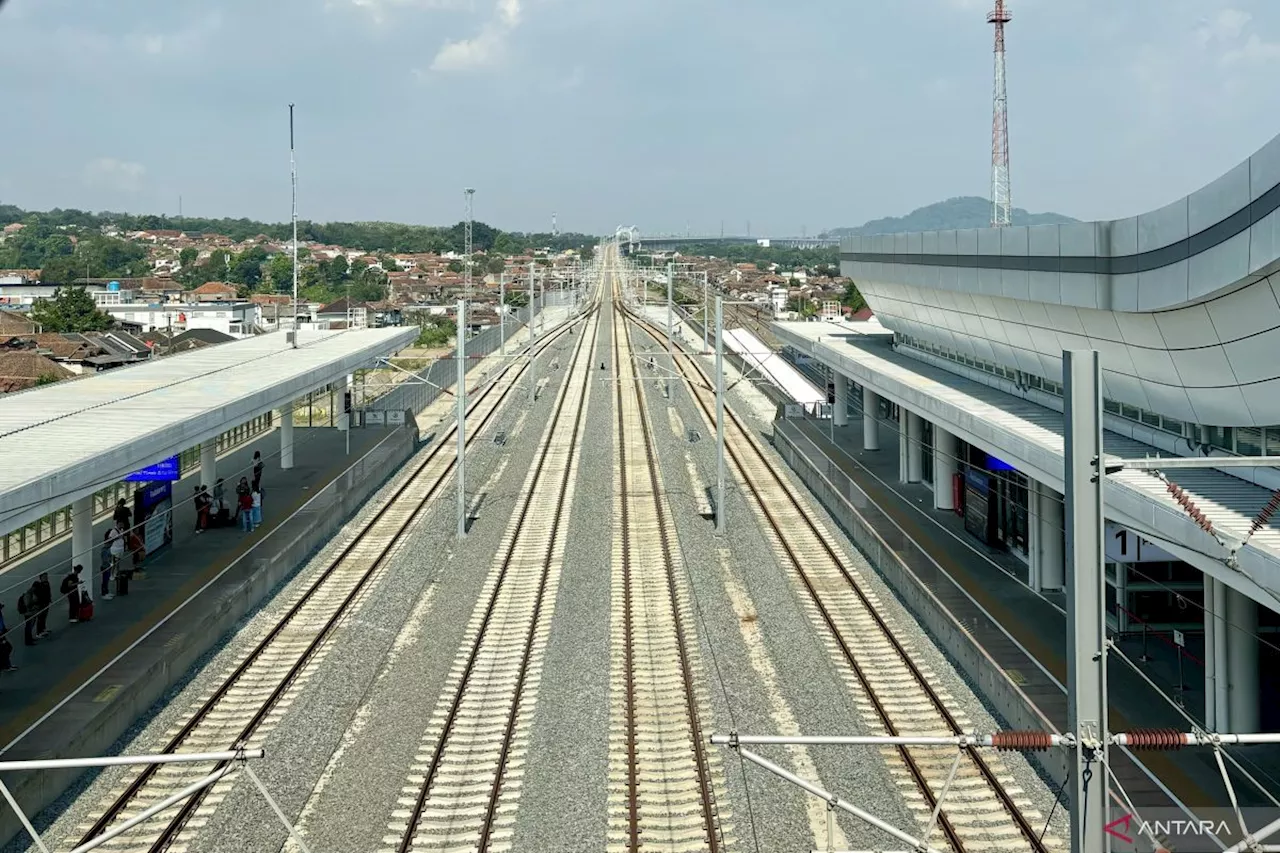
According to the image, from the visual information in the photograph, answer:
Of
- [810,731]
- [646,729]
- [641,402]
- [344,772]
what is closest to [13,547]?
[344,772]

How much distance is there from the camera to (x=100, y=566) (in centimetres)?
1825

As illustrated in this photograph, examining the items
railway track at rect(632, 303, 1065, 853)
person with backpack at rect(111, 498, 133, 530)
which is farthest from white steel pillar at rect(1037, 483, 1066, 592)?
person with backpack at rect(111, 498, 133, 530)

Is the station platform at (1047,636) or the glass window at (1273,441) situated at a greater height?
the glass window at (1273,441)

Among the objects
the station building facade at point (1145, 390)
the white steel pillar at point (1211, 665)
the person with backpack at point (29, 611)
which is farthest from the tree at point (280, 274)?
the white steel pillar at point (1211, 665)

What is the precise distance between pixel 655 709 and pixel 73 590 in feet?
26.8

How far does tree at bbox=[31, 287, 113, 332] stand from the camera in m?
65.4

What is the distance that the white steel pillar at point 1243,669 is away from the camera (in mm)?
11680

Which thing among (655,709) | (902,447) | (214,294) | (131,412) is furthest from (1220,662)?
(214,294)

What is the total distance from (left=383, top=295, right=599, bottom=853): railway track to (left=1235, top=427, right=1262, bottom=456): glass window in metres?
7.96

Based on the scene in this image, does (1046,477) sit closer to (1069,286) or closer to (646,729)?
(1069,286)

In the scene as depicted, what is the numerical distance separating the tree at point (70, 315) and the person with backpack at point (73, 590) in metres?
53.2

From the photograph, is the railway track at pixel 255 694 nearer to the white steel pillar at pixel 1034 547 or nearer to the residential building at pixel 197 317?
the white steel pillar at pixel 1034 547

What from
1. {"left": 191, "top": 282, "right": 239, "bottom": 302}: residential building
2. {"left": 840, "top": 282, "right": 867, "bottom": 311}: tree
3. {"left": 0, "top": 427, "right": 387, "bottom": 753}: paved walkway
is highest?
{"left": 191, "top": 282, "right": 239, "bottom": 302}: residential building

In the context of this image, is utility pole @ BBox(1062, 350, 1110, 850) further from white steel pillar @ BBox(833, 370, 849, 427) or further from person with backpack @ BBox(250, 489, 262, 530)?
white steel pillar @ BBox(833, 370, 849, 427)
